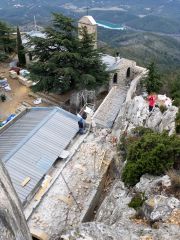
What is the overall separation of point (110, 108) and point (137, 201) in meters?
13.0

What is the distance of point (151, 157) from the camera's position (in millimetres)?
12867

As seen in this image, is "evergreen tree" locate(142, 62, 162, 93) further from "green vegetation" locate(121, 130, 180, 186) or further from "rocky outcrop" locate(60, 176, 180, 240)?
"rocky outcrop" locate(60, 176, 180, 240)

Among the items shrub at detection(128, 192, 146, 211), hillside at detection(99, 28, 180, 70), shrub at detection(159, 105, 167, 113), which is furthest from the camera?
hillside at detection(99, 28, 180, 70)

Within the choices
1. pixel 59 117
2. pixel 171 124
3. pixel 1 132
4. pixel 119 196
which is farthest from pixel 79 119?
pixel 119 196

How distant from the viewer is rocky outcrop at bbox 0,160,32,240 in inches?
256

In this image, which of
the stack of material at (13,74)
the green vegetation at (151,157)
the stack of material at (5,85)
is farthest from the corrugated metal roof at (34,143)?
the stack of material at (13,74)

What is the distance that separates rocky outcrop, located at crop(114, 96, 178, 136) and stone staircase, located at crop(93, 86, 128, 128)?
0.99 m

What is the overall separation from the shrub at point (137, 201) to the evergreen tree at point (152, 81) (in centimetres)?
1307

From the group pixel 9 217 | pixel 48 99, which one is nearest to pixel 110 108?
pixel 48 99

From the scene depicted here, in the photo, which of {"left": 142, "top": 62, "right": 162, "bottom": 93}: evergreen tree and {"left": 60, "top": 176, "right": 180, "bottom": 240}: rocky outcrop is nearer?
{"left": 60, "top": 176, "right": 180, "bottom": 240}: rocky outcrop

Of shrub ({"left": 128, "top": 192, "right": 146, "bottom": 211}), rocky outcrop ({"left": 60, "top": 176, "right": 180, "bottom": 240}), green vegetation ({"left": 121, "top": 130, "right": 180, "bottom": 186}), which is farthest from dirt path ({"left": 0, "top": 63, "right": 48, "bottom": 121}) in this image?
rocky outcrop ({"left": 60, "top": 176, "right": 180, "bottom": 240})

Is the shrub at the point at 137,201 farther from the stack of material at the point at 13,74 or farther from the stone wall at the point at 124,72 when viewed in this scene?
the stack of material at the point at 13,74

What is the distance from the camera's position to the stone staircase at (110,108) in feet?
73.1

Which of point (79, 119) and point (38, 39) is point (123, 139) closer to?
point (79, 119)
